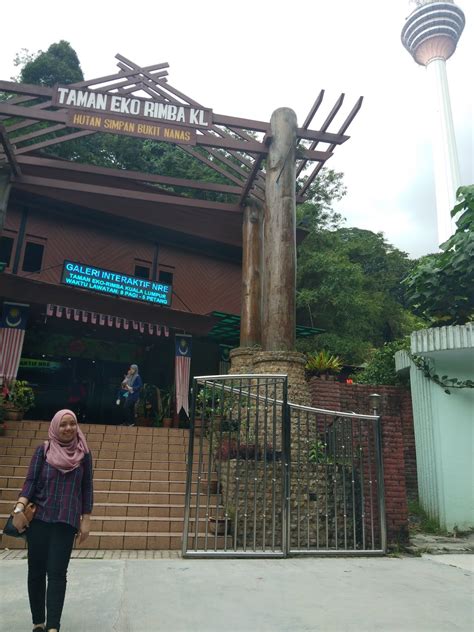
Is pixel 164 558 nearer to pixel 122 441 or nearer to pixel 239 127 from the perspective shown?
pixel 122 441

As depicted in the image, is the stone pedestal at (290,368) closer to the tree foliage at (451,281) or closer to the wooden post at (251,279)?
the wooden post at (251,279)

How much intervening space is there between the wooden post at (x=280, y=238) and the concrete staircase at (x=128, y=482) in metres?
2.97

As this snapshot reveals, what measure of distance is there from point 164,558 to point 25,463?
11.3 feet

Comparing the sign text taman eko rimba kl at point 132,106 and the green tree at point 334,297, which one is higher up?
the sign text taman eko rimba kl at point 132,106

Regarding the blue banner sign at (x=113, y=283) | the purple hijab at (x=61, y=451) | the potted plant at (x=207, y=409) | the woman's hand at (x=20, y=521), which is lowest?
the woman's hand at (x=20, y=521)

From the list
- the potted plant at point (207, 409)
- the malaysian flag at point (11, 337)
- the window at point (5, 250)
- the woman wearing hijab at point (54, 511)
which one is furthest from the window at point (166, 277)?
the woman wearing hijab at point (54, 511)

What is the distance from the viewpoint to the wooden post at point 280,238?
33.2 ft

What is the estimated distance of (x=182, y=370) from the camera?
1228 cm

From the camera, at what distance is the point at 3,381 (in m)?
10.3

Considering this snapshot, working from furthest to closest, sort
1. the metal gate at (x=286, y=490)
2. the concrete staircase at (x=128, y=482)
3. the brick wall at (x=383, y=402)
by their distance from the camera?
the brick wall at (x=383, y=402)
the concrete staircase at (x=128, y=482)
the metal gate at (x=286, y=490)

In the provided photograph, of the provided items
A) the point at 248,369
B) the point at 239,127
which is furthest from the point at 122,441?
the point at 239,127

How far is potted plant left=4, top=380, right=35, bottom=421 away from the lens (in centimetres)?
899

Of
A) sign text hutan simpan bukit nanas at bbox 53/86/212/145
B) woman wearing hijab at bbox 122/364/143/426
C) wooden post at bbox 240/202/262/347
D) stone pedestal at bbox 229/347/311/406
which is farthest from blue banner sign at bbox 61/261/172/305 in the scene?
stone pedestal at bbox 229/347/311/406

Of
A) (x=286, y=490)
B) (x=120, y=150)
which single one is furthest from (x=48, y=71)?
(x=286, y=490)
